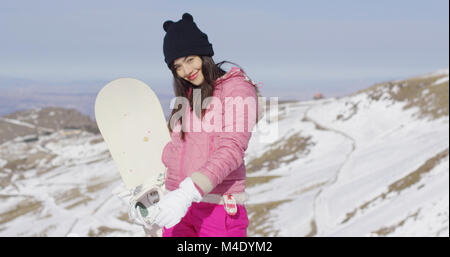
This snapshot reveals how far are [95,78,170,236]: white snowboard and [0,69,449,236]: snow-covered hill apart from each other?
1710mm

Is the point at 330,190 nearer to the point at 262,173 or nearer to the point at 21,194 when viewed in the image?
the point at 262,173

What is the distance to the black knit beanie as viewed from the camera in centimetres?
401

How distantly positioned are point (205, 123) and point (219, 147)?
17.8 inches

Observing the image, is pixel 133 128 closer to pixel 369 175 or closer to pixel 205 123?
pixel 205 123

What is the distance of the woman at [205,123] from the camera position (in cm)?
373

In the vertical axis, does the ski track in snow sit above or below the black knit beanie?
below

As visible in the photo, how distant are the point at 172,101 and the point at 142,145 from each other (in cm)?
112

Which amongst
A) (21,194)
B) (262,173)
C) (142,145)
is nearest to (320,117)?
(262,173)

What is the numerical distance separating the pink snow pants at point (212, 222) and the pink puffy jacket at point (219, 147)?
216 mm

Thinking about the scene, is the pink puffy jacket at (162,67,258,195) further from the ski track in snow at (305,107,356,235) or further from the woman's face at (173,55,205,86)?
the ski track in snow at (305,107,356,235)

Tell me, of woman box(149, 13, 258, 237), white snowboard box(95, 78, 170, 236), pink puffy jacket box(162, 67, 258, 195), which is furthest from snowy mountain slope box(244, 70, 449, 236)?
pink puffy jacket box(162, 67, 258, 195)

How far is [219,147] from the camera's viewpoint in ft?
11.8

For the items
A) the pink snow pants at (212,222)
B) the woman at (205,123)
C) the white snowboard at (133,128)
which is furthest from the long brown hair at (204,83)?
the white snowboard at (133,128)

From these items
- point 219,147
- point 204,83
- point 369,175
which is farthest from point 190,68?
point 369,175
